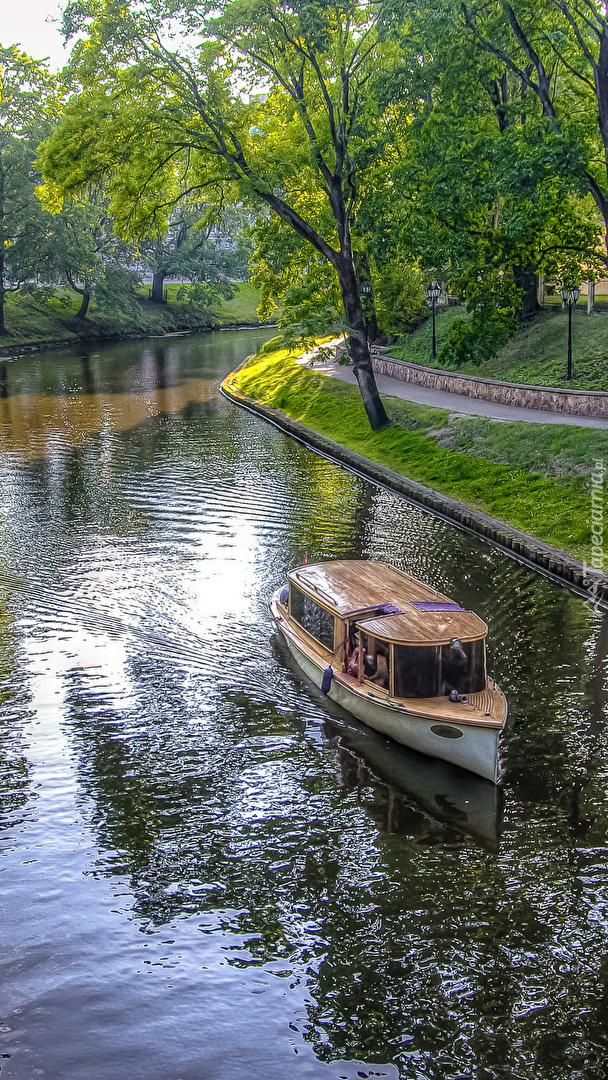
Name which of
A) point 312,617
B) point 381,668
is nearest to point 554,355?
point 312,617

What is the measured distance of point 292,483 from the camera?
30406mm

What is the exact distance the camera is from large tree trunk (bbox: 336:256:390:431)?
Answer: 3372 centimetres

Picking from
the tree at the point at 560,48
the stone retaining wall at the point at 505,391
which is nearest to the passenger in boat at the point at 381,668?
the tree at the point at 560,48

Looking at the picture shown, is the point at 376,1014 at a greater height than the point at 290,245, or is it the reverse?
the point at 290,245

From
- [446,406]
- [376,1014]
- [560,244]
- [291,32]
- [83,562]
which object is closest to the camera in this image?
[376,1014]

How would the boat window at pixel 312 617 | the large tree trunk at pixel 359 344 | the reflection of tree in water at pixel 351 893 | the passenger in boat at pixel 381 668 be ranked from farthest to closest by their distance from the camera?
1. the large tree trunk at pixel 359 344
2. the boat window at pixel 312 617
3. the passenger in boat at pixel 381 668
4. the reflection of tree in water at pixel 351 893

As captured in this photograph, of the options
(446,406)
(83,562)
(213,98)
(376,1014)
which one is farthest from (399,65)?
(376,1014)

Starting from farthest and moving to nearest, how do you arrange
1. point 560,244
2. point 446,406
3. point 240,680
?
point 446,406
point 560,244
point 240,680

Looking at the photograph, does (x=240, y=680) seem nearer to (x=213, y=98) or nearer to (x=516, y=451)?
(x=516, y=451)

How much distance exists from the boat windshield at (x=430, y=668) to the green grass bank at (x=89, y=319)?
205 feet

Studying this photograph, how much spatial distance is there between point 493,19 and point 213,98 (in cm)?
A: 952

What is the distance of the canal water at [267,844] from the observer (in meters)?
9.69

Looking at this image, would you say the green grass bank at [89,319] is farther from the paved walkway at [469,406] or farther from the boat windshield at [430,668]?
the boat windshield at [430,668]

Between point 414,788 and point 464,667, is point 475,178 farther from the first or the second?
point 414,788
